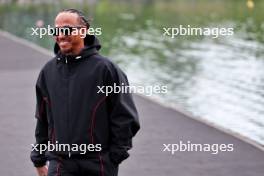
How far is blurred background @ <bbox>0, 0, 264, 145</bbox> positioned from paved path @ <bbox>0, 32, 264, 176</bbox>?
35.3 inches

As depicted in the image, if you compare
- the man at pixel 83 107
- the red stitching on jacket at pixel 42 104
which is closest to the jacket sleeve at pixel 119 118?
the man at pixel 83 107

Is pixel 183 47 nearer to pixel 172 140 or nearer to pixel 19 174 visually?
pixel 172 140

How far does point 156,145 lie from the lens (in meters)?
8.92

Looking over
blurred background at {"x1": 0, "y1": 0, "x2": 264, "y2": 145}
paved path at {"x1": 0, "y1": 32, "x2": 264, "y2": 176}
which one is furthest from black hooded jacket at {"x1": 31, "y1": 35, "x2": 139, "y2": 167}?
paved path at {"x1": 0, "y1": 32, "x2": 264, "y2": 176}

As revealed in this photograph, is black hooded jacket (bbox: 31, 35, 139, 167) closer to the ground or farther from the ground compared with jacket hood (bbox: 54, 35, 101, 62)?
closer to the ground

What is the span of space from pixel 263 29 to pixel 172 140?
24.8 meters

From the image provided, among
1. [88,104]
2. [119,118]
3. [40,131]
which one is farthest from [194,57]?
[88,104]

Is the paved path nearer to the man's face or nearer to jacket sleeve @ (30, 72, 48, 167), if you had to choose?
jacket sleeve @ (30, 72, 48, 167)

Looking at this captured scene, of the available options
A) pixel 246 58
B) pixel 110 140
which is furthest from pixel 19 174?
pixel 246 58

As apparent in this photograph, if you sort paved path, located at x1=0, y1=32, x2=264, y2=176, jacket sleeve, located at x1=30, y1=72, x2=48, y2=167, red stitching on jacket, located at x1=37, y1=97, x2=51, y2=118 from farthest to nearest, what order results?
1. paved path, located at x1=0, y1=32, x2=264, y2=176
2. jacket sleeve, located at x1=30, y1=72, x2=48, y2=167
3. red stitching on jacket, located at x1=37, y1=97, x2=51, y2=118

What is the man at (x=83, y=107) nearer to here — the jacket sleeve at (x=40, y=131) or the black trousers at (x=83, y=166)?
the black trousers at (x=83, y=166)

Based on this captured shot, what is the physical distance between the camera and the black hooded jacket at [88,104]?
13.6 ft

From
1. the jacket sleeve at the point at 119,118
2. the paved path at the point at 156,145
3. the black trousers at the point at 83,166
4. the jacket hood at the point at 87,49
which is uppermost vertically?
the jacket hood at the point at 87,49

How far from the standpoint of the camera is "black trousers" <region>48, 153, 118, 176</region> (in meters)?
4.19
